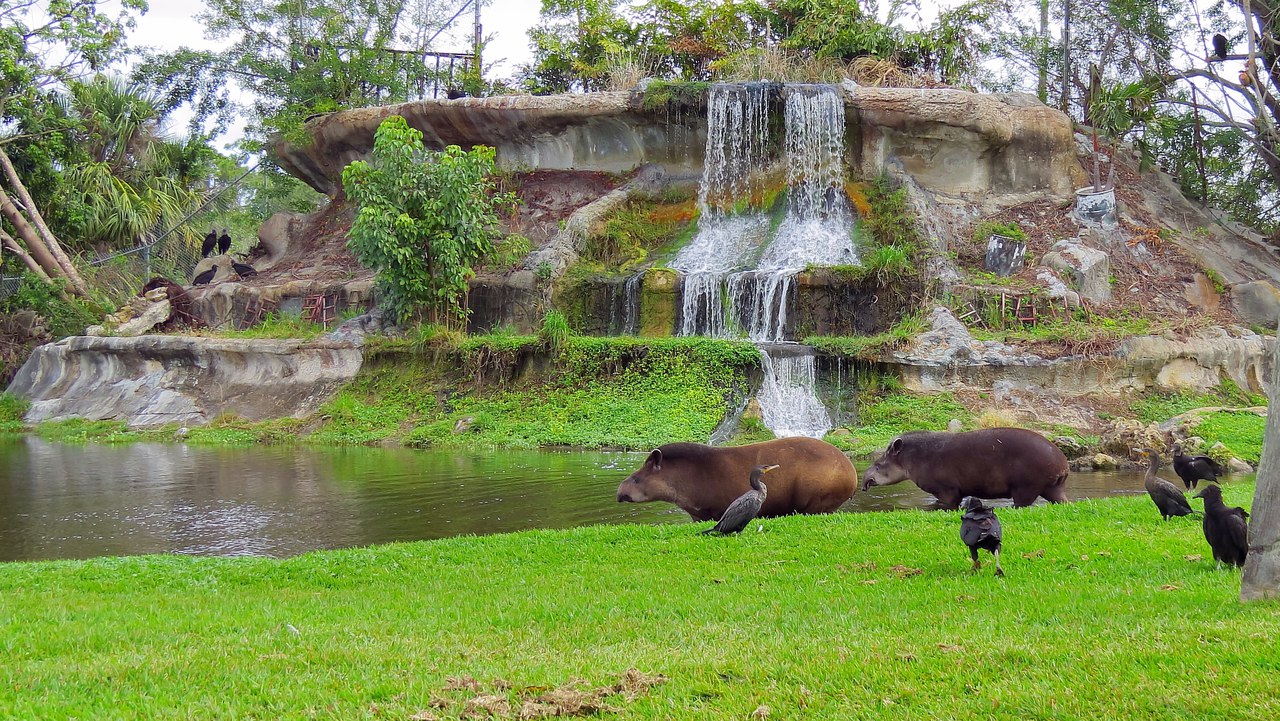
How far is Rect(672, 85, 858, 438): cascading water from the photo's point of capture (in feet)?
83.5

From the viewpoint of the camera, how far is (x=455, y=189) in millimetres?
24719

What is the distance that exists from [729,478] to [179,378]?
2188 centimetres

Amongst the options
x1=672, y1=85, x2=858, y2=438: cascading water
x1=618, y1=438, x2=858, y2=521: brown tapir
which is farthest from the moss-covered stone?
x1=618, y1=438, x2=858, y2=521: brown tapir

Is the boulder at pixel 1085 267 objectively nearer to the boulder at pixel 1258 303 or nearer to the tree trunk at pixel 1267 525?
the boulder at pixel 1258 303

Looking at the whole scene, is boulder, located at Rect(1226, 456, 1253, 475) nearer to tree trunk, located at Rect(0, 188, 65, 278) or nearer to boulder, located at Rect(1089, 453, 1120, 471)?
boulder, located at Rect(1089, 453, 1120, 471)

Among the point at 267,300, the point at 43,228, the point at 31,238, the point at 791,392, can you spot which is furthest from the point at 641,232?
the point at 31,238

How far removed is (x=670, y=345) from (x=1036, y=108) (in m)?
15.9

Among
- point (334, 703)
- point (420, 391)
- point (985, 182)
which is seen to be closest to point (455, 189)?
point (420, 391)

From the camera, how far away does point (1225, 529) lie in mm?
6797

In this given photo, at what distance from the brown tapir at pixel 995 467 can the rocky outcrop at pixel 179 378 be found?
17.9 meters

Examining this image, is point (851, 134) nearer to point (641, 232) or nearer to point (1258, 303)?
point (641, 232)

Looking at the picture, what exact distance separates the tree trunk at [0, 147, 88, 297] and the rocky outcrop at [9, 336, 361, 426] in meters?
3.24

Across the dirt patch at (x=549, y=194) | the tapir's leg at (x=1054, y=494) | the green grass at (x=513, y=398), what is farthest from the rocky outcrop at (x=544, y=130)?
the tapir's leg at (x=1054, y=494)

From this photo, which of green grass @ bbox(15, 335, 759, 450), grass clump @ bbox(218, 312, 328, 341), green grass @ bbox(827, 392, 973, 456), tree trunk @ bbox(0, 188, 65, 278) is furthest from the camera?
tree trunk @ bbox(0, 188, 65, 278)
